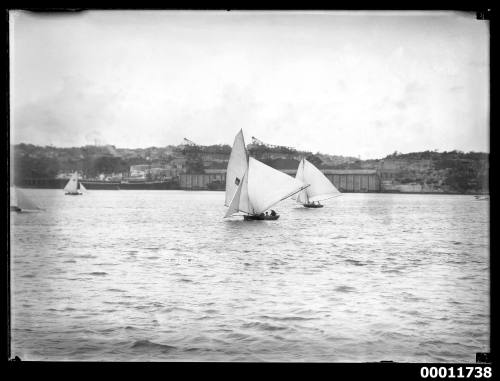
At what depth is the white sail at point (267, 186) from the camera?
10.2m

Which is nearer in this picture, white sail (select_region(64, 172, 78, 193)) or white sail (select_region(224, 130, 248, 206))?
white sail (select_region(64, 172, 78, 193))

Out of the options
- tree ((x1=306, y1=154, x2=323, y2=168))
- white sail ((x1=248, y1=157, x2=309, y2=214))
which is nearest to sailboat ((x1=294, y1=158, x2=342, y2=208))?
tree ((x1=306, y1=154, x2=323, y2=168))

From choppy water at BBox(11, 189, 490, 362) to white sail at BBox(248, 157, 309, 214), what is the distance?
25.0 inches

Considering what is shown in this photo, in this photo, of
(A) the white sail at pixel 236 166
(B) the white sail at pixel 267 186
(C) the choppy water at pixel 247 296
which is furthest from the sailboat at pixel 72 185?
(B) the white sail at pixel 267 186

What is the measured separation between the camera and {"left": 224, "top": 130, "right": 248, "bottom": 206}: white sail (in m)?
7.97

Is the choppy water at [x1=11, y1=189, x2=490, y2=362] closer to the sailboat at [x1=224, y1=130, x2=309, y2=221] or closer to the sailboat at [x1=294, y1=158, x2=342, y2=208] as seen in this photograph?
the sailboat at [x1=224, y1=130, x2=309, y2=221]

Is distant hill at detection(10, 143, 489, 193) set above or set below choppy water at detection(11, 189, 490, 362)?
above

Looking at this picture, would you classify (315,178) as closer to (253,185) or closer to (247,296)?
(253,185)

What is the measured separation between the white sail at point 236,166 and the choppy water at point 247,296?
1.10 metres

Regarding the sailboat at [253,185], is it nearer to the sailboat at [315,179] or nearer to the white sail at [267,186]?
the white sail at [267,186]

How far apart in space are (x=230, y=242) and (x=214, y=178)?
1.97 meters

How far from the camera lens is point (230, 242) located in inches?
439
